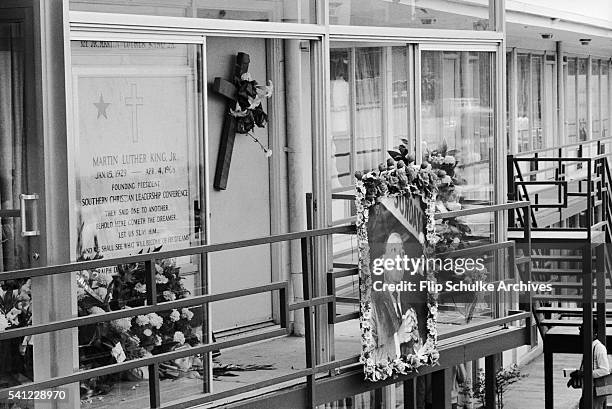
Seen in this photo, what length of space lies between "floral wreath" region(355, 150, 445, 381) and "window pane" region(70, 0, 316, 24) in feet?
3.94

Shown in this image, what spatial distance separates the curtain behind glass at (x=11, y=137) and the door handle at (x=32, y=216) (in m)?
0.03

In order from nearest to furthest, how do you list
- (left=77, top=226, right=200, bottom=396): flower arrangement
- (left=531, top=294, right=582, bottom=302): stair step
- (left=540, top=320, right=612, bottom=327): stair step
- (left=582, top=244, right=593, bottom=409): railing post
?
1. (left=77, top=226, right=200, bottom=396): flower arrangement
2. (left=582, top=244, right=593, bottom=409): railing post
3. (left=531, top=294, right=582, bottom=302): stair step
4. (left=540, top=320, right=612, bottom=327): stair step

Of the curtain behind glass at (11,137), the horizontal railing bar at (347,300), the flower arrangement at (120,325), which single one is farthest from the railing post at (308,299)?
the curtain behind glass at (11,137)

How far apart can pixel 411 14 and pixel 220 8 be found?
220cm

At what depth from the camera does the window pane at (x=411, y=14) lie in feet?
29.3

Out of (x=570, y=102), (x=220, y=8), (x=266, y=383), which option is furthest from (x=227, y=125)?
(x=570, y=102)

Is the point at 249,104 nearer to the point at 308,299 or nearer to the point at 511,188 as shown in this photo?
the point at 308,299

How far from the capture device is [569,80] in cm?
2550

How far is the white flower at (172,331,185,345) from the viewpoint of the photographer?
7496 millimetres

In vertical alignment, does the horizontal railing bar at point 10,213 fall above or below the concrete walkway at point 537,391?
above

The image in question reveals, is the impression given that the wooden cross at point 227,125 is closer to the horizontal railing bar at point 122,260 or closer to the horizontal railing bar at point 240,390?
the horizontal railing bar at point 122,260

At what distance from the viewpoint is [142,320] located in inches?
285

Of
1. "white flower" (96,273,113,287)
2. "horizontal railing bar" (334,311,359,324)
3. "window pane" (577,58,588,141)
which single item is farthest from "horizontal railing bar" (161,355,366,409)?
"window pane" (577,58,588,141)

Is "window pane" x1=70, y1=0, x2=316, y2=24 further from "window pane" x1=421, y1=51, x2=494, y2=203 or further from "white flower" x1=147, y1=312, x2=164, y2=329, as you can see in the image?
"white flower" x1=147, y1=312, x2=164, y2=329
